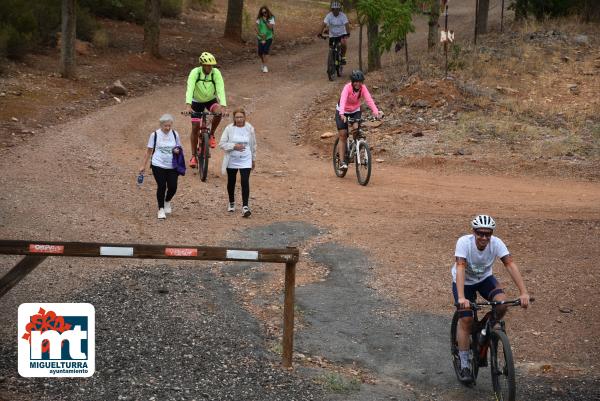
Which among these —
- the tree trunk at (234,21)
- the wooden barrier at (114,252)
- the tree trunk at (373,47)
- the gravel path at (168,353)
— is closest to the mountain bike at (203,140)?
the gravel path at (168,353)

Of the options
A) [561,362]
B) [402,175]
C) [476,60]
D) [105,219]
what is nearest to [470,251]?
[561,362]

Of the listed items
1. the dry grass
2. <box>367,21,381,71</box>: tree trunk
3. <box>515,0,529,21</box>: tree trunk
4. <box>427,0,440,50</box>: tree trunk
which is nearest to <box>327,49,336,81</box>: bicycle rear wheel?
<box>367,21,381,71</box>: tree trunk

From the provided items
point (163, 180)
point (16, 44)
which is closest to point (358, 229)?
point (163, 180)

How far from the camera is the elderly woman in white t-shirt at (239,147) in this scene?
43.8ft

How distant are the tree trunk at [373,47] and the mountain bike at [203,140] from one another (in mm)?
10380

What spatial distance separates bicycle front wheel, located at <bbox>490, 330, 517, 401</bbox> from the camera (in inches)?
303

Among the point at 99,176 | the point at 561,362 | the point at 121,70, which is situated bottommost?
the point at 561,362

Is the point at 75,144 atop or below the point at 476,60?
below

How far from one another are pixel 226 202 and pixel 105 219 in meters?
2.21

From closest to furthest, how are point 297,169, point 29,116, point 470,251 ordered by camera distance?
1. point 470,251
2. point 297,169
3. point 29,116

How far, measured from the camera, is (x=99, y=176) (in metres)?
16.6

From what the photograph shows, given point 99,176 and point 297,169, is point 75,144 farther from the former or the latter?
point 297,169

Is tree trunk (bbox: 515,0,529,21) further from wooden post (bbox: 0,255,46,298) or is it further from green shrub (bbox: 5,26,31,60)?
wooden post (bbox: 0,255,46,298)

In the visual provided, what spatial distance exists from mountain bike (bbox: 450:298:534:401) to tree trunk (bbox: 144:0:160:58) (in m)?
20.3
